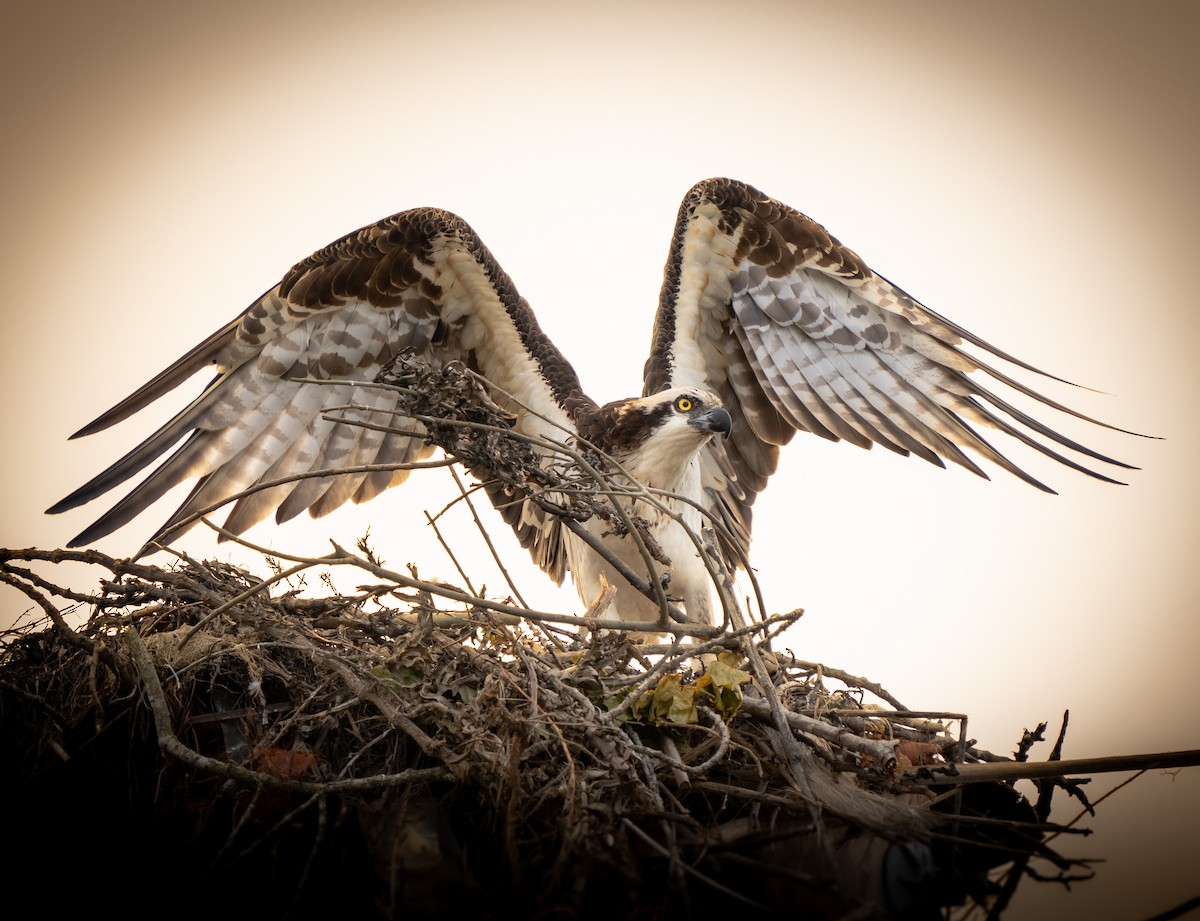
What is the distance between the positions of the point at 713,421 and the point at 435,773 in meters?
2.83

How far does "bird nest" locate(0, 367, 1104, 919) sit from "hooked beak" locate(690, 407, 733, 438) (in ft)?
5.96

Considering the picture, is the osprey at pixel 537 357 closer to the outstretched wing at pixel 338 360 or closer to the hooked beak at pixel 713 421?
the outstretched wing at pixel 338 360

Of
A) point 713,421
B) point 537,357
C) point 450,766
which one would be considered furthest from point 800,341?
point 450,766

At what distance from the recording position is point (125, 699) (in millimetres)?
3557

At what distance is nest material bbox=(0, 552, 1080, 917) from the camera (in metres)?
2.95

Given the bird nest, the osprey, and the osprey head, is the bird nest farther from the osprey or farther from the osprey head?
the osprey

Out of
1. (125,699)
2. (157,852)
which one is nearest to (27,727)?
(125,699)

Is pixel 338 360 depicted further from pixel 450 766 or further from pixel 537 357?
pixel 450 766

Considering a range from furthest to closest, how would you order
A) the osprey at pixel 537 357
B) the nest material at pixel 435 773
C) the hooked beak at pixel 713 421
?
the osprey at pixel 537 357 < the hooked beak at pixel 713 421 < the nest material at pixel 435 773

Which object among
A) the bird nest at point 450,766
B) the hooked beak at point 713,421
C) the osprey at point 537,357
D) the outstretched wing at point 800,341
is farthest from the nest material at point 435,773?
the outstretched wing at point 800,341

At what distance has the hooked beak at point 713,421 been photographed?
542 cm

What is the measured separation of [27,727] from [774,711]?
8.87 ft

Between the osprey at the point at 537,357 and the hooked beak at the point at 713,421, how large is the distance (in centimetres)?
28

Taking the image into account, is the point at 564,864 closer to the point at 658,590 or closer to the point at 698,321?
the point at 658,590
